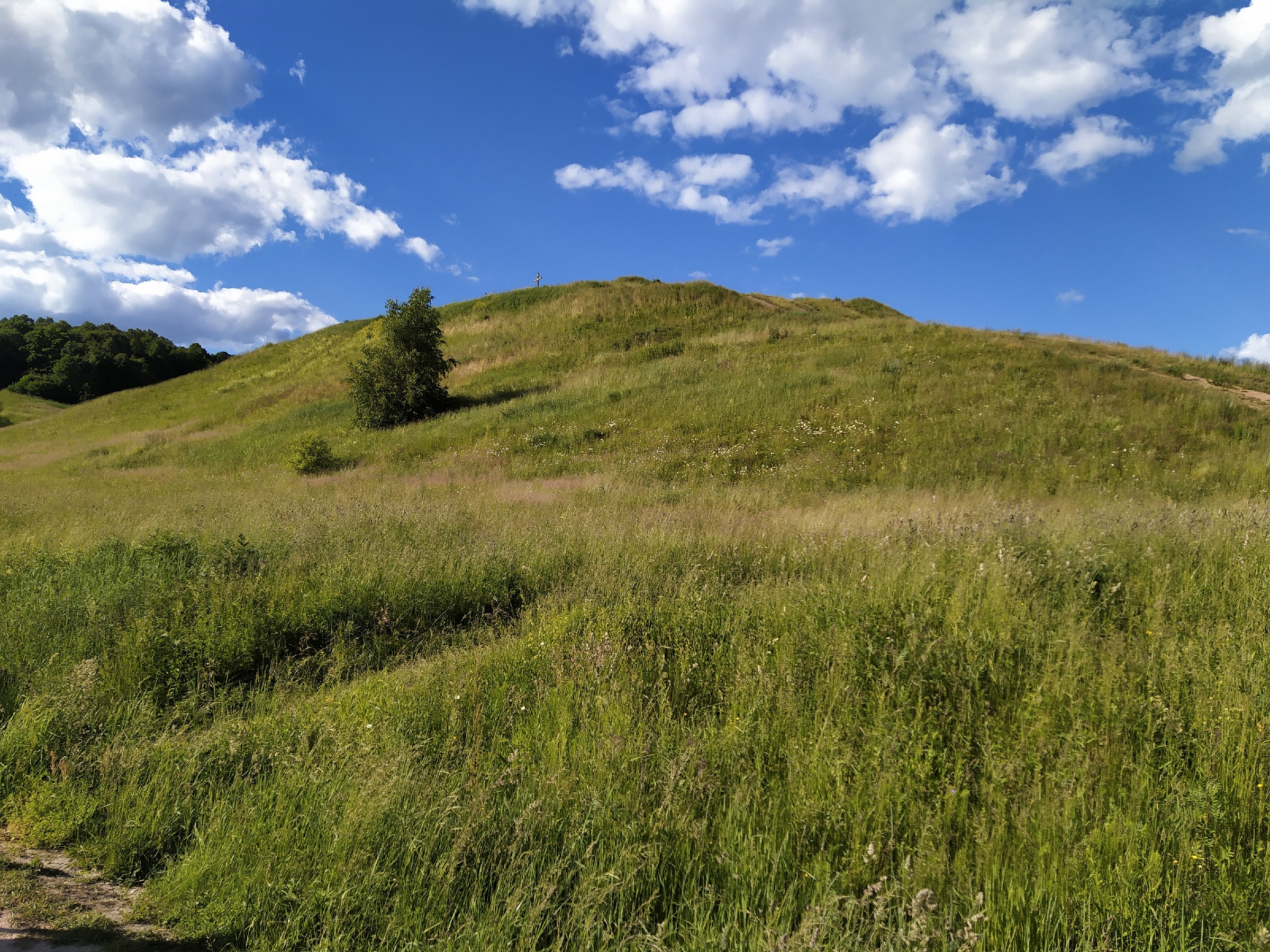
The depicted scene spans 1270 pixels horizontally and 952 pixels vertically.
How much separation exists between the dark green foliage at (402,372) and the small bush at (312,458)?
12.7 ft

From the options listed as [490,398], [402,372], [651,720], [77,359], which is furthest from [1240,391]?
[77,359]

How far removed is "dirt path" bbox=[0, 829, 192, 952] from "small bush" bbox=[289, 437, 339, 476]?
19779mm

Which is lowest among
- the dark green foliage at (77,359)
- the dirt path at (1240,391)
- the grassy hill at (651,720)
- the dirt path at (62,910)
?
the dirt path at (62,910)

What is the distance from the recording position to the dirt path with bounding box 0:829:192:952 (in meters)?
2.55

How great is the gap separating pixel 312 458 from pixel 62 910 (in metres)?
21.2

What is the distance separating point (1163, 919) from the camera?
235cm

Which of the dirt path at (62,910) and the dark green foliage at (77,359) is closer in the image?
the dirt path at (62,910)

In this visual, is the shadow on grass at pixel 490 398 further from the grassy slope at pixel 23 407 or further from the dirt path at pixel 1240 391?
the grassy slope at pixel 23 407

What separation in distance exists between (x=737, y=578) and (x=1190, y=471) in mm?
14008

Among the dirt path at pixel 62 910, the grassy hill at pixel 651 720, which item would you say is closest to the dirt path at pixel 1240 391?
the grassy hill at pixel 651 720

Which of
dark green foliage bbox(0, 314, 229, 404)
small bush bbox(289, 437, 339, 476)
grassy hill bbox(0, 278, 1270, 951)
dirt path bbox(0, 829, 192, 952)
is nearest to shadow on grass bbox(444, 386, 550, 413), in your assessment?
small bush bbox(289, 437, 339, 476)

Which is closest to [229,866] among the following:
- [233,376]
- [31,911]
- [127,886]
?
[127,886]

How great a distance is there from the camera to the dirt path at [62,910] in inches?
101

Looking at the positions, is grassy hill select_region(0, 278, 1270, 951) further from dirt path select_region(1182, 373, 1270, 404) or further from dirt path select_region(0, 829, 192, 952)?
dirt path select_region(1182, 373, 1270, 404)
